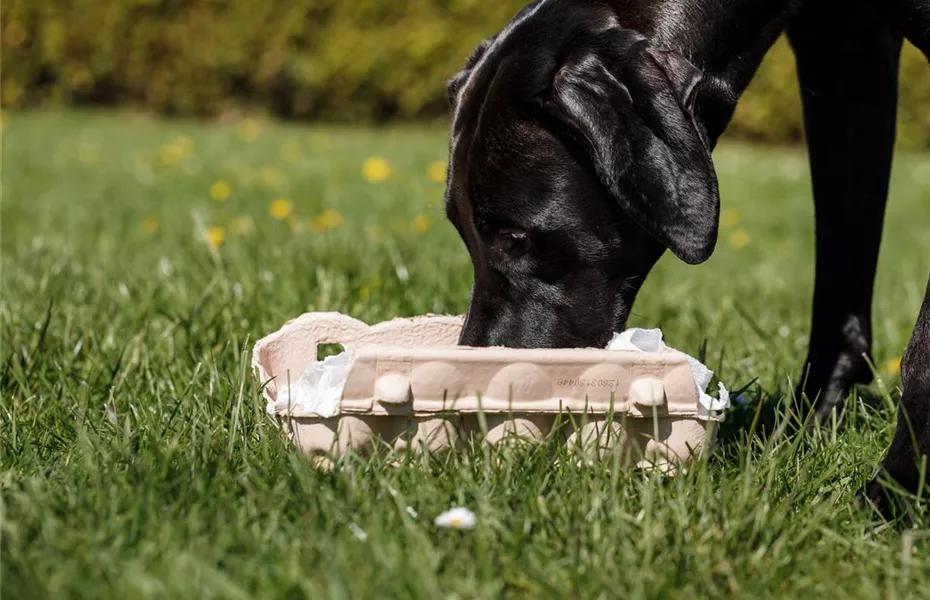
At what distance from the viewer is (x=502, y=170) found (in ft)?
8.29

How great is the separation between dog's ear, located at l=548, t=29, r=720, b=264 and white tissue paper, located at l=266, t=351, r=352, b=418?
2.19 ft

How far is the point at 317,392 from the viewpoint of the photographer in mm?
2213

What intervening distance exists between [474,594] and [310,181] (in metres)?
5.93

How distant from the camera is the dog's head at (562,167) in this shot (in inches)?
91.6

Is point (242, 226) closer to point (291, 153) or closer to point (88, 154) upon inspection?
point (291, 153)

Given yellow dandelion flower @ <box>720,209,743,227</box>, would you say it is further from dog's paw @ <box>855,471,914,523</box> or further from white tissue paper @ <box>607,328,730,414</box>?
dog's paw @ <box>855,471,914,523</box>

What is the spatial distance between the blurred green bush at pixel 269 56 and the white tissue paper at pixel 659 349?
10.8 metres

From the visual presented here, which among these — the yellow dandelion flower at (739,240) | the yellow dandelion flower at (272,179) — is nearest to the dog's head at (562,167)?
the yellow dandelion flower at (739,240)

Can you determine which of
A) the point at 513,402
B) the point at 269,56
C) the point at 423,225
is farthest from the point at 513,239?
the point at 269,56

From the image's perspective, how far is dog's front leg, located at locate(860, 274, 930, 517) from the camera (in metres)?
2.08

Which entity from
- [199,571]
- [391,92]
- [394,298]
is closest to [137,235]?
[394,298]

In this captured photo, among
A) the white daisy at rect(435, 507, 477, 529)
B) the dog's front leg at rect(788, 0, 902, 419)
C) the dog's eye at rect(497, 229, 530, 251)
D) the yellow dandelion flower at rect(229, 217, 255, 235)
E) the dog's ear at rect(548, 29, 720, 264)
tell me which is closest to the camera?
the white daisy at rect(435, 507, 477, 529)

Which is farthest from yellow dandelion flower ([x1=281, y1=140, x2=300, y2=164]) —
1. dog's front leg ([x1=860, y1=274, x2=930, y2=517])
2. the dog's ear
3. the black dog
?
dog's front leg ([x1=860, y1=274, x2=930, y2=517])

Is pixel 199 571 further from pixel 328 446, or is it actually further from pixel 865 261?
pixel 865 261
